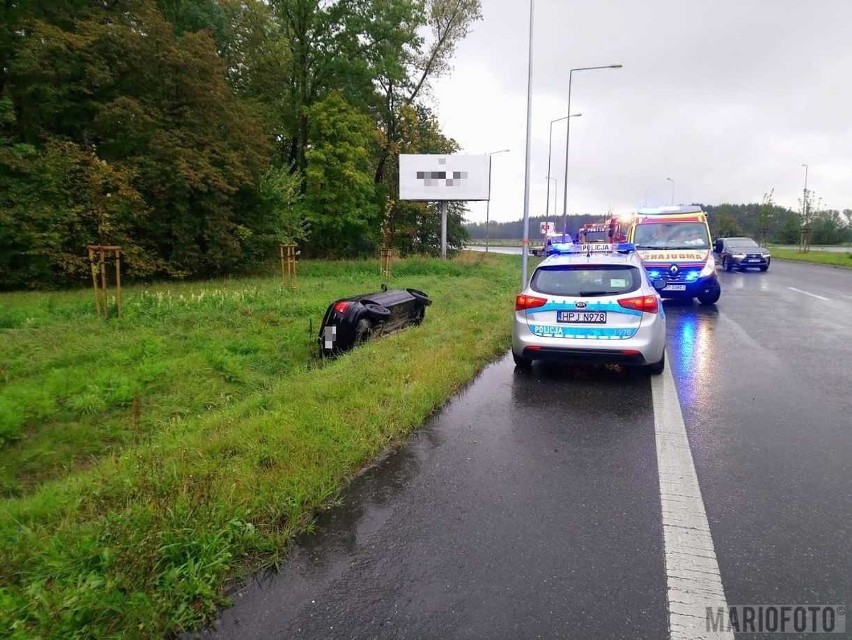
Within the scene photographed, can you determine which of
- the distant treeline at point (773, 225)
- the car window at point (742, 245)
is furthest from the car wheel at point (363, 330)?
the distant treeline at point (773, 225)

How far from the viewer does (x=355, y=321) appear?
318 inches

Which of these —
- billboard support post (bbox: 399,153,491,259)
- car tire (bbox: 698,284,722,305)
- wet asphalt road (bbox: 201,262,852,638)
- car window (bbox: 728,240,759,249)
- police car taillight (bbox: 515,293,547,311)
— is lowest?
wet asphalt road (bbox: 201,262,852,638)

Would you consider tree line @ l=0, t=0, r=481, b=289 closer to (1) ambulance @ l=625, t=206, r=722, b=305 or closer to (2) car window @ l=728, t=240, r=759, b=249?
(1) ambulance @ l=625, t=206, r=722, b=305

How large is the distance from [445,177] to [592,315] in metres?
21.4

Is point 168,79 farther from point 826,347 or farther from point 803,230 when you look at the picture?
point 803,230

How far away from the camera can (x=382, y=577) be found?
255 centimetres

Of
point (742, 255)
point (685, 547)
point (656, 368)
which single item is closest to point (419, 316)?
point (656, 368)

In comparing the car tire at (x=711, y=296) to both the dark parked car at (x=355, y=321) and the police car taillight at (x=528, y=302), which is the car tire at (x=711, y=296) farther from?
the police car taillight at (x=528, y=302)

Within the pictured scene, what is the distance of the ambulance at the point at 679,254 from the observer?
12.2m

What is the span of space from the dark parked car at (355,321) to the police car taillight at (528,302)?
297 centimetres

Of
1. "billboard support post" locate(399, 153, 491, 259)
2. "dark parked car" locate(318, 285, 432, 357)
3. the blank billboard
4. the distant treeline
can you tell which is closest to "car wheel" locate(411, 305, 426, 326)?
"dark parked car" locate(318, 285, 432, 357)

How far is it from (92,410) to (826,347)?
34.2 feet

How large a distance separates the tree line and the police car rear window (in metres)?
13.7

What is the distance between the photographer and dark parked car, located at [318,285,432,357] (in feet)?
26.4
